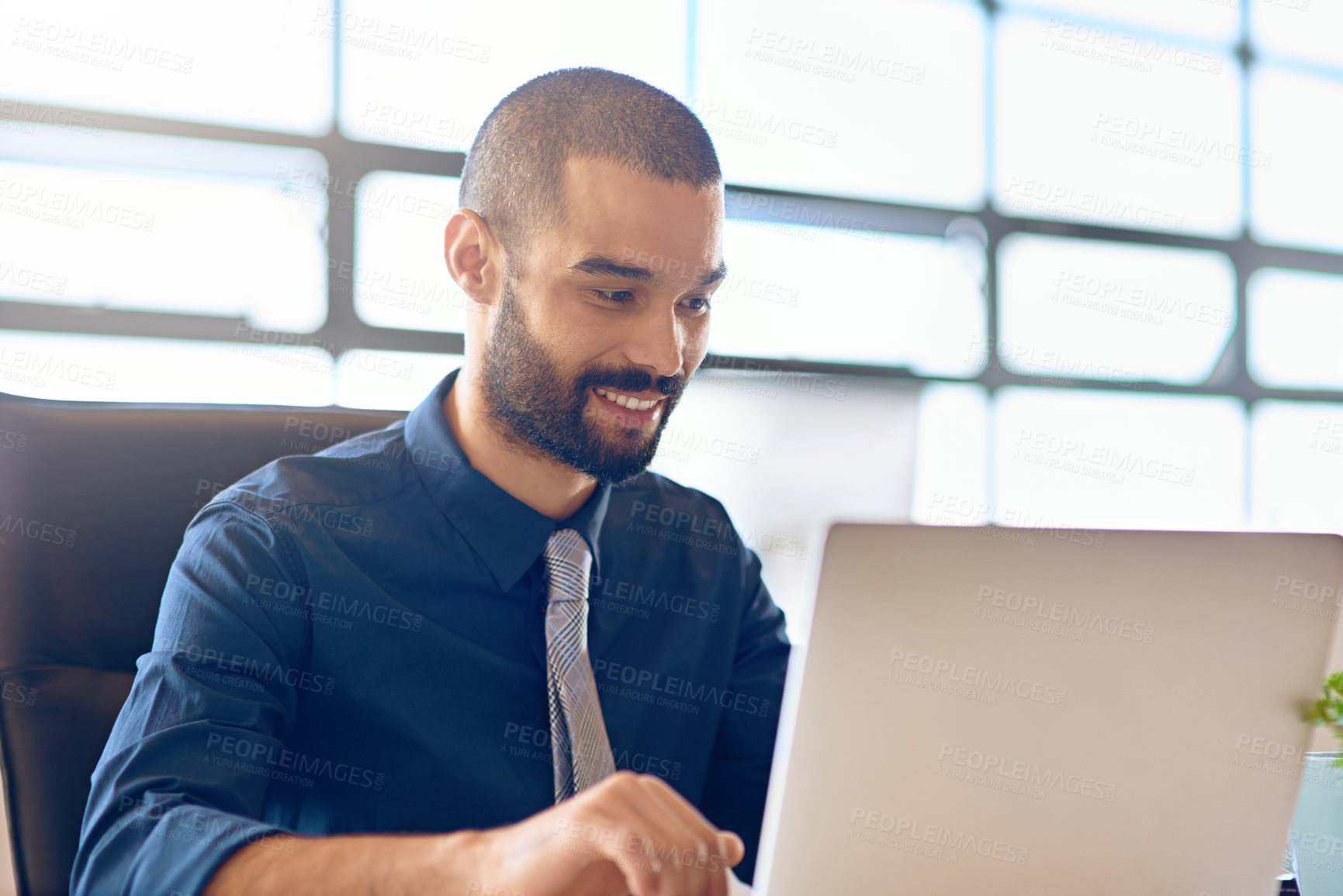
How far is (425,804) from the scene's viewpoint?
99 cm

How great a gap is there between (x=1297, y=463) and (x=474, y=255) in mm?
3209

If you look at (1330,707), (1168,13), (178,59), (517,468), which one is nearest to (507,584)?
(517,468)

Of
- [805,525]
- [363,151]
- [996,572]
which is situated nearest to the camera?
[996,572]

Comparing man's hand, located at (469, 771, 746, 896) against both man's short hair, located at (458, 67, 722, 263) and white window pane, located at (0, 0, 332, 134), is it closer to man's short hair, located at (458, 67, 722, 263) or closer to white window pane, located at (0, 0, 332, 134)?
man's short hair, located at (458, 67, 722, 263)

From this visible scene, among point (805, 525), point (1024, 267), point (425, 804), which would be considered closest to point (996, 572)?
point (425, 804)

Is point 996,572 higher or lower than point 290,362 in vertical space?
lower

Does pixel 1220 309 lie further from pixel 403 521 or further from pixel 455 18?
pixel 403 521

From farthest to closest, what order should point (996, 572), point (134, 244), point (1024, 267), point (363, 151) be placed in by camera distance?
point (1024, 267) < point (363, 151) < point (134, 244) < point (996, 572)

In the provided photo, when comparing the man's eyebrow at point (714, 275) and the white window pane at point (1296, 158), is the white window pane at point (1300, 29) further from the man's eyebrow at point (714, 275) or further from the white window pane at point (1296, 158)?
the man's eyebrow at point (714, 275)

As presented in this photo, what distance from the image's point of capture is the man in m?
0.86

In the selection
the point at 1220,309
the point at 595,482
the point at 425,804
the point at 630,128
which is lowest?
the point at 425,804

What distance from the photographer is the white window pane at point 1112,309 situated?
9.37 feet

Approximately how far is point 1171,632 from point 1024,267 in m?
2.45

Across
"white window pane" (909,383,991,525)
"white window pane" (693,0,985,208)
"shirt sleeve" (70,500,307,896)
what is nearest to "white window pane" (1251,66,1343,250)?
"white window pane" (693,0,985,208)
